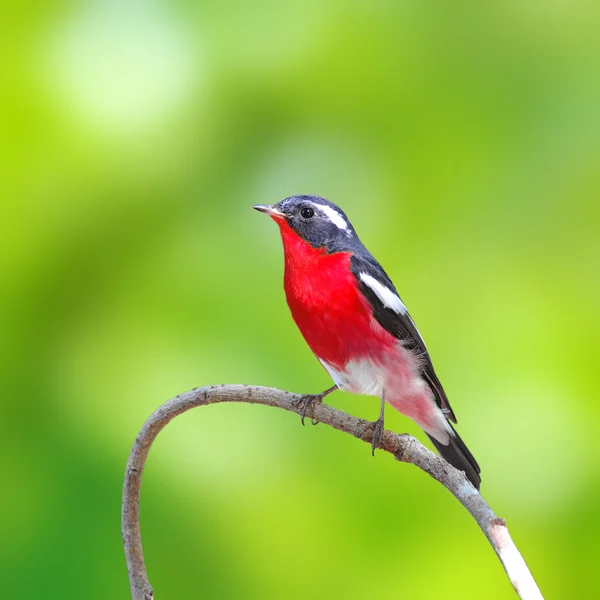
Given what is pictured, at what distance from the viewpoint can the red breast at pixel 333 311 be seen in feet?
6.70

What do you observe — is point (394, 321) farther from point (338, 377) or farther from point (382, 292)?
point (338, 377)

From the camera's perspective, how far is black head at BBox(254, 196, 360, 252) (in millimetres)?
2156

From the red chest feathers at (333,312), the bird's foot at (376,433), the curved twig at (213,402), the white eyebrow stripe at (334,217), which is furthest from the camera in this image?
the white eyebrow stripe at (334,217)

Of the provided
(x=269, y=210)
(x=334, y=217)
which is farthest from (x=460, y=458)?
(x=269, y=210)

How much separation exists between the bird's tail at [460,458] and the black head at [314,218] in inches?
23.9

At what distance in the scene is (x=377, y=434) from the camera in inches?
74.6

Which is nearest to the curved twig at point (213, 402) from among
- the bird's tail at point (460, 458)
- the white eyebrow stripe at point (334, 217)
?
the bird's tail at point (460, 458)

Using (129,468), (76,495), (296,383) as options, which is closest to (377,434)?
(129,468)

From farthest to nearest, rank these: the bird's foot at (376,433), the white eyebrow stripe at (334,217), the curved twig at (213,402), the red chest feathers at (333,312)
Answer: the white eyebrow stripe at (334,217), the red chest feathers at (333,312), the bird's foot at (376,433), the curved twig at (213,402)

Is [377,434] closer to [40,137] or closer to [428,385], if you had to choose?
[428,385]

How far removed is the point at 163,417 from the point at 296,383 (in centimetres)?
142

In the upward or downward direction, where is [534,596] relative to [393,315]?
downward

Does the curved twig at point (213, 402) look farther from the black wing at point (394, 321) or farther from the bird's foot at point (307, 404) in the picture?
the black wing at point (394, 321)

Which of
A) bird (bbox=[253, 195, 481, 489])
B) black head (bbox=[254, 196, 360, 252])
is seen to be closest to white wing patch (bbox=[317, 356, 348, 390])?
bird (bbox=[253, 195, 481, 489])
